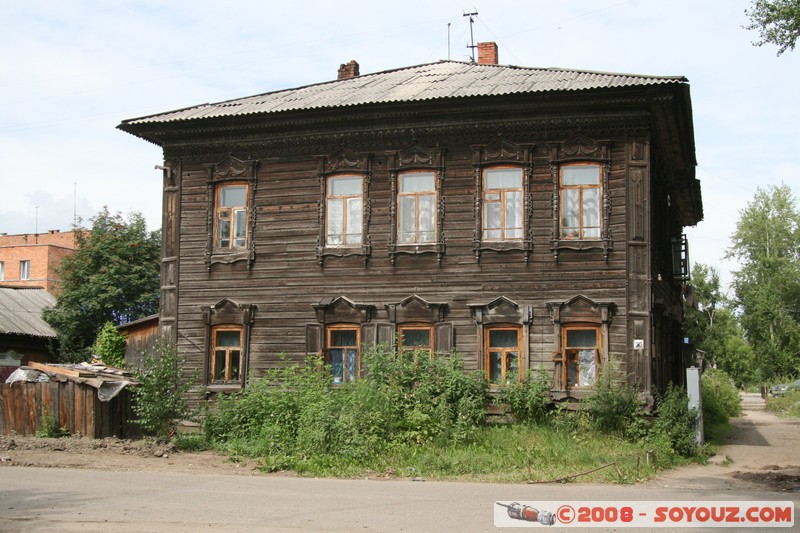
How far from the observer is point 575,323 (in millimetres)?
18312

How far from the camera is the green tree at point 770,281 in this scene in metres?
52.5

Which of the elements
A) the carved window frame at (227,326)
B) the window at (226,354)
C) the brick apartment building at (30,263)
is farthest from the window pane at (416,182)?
the brick apartment building at (30,263)

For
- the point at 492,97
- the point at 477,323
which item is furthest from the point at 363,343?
the point at 492,97

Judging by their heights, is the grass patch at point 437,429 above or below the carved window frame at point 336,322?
below

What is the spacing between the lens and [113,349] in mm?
25969

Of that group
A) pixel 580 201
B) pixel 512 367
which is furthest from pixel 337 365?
pixel 580 201

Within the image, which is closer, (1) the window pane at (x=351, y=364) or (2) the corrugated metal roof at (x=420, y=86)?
(2) the corrugated metal roof at (x=420, y=86)

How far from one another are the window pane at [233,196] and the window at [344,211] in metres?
2.18

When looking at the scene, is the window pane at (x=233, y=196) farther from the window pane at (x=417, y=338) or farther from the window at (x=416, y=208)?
the window pane at (x=417, y=338)

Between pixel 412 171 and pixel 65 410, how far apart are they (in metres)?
8.77

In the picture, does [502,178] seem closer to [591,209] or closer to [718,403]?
[591,209]

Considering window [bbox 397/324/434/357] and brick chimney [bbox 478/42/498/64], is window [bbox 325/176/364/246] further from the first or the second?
brick chimney [bbox 478/42/498/64]

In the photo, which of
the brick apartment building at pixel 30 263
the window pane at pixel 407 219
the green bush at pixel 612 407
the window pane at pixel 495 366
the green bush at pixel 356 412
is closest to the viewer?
the green bush at pixel 356 412

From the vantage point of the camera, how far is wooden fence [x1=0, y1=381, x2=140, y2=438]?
17703 millimetres
